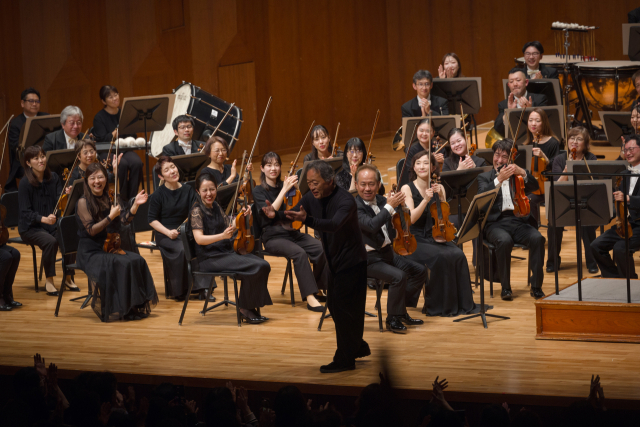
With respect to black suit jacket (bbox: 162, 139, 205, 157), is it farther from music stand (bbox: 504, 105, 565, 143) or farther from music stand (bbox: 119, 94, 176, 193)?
music stand (bbox: 504, 105, 565, 143)

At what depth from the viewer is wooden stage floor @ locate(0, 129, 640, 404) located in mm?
4164

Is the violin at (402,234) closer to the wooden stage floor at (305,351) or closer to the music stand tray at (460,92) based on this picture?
the wooden stage floor at (305,351)

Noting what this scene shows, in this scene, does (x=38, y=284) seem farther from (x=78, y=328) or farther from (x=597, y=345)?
(x=597, y=345)

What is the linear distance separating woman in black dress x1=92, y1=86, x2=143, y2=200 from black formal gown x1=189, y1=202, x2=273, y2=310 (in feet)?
8.28

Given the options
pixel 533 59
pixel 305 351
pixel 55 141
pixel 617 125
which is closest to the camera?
pixel 305 351

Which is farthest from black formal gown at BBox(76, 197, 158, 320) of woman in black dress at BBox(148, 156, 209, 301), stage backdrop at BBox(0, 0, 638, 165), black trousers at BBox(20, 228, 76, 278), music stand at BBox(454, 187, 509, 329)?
stage backdrop at BBox(0, 0, 638, 165)

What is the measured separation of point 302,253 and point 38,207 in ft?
6.58

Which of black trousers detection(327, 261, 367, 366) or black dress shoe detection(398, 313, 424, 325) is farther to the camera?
black dress shoe detection(398, 313, 424, 325)

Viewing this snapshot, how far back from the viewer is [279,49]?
11359 millimetres

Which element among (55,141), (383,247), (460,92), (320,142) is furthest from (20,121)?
(383,247)

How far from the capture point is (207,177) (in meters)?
5.49

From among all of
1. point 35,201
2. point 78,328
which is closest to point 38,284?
point 35,201

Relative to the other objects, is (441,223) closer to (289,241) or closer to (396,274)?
(396,274)

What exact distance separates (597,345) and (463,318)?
882 millimetres
